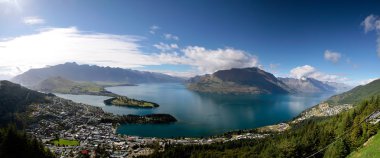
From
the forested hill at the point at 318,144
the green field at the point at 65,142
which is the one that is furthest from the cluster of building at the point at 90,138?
the forested hill at the point at 318,144

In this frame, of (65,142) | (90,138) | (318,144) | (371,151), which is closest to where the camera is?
(371,151)

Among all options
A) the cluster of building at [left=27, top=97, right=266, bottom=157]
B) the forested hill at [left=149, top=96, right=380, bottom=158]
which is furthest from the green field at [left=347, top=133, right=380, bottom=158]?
the cluster of building at [left=27, top=97, right=266, bottom=157]

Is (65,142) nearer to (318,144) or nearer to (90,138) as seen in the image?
(90,138)

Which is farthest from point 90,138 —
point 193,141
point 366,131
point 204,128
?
point 366,131

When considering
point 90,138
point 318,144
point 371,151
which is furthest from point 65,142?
point 371,151

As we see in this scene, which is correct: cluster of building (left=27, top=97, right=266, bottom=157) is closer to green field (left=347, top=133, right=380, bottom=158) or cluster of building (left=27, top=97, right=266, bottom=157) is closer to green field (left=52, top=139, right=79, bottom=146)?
green field (left=52, top=139, right=79, bottom=146)
